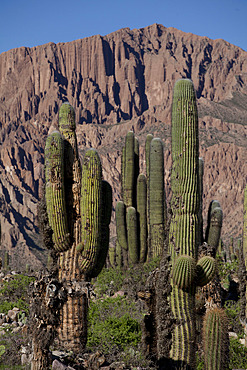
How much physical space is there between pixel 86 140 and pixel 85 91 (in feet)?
98.9

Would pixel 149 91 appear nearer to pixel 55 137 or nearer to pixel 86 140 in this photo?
pixel 86 140

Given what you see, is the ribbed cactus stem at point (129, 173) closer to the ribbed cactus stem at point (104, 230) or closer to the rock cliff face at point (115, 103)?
the ribbed cactus stem at point (104, 230)

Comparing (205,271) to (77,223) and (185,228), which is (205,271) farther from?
(77,223)

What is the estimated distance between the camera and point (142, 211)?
16.6m

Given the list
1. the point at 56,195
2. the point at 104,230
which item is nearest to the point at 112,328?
the point at 104,230

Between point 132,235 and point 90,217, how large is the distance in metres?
7.36

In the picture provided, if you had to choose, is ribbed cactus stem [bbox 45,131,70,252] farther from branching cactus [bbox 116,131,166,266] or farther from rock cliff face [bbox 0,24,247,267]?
rock cliff face [bbox 0,24,247,267]

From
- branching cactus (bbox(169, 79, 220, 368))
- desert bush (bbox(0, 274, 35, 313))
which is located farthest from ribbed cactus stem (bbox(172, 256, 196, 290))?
desert bush (bbox(0, 274, 35, 313))

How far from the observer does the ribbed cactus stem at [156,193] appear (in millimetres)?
14492

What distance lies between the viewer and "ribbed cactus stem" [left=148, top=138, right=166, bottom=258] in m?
14.5

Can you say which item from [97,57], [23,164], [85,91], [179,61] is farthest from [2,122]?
[179,61]

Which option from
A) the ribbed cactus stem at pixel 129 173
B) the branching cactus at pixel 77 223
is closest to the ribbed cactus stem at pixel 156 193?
the ribbed cactus stem at pixel 129 173

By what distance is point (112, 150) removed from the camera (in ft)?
326

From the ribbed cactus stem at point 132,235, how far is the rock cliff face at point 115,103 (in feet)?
177
